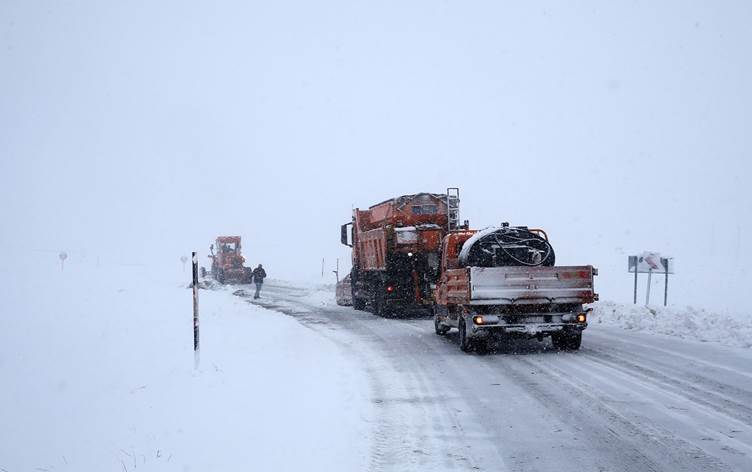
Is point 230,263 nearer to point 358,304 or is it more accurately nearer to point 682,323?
point 358,304

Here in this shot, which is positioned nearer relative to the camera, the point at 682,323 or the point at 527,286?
the point at 527,286

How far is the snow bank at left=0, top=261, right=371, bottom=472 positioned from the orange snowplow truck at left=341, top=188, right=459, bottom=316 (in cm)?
406

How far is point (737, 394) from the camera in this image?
856cm

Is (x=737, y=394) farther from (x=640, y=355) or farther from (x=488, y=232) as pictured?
(x=488, y=232)

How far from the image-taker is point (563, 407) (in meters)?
8.11

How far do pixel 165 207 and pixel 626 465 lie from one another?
15709 centimetres

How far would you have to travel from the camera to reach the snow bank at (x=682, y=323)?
14214 mm

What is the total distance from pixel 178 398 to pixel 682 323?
11.9m

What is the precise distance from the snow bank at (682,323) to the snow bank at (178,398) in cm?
775

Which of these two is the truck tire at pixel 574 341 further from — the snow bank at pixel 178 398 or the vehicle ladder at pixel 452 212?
the vehicle ladder at pixel 452 212

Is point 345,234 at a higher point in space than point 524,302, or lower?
higher

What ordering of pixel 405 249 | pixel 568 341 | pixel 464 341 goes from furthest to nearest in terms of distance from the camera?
pixel 405 249 < pixel 464 341 < pixel 568 341

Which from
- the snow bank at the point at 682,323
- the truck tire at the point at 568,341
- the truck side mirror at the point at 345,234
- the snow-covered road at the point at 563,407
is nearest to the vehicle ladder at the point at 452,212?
the snow bank at the point at 682,323

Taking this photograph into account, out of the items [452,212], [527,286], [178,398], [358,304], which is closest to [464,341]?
[527,286]
